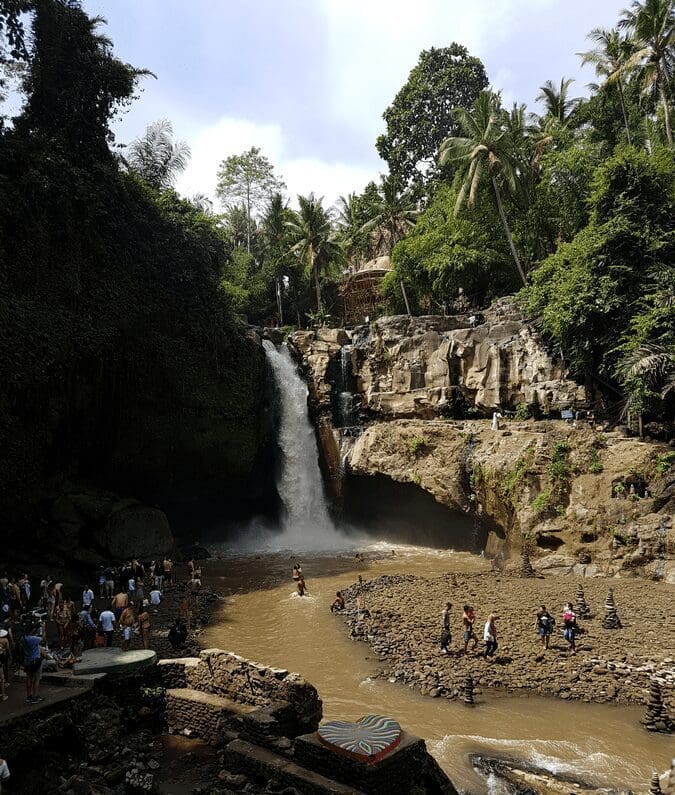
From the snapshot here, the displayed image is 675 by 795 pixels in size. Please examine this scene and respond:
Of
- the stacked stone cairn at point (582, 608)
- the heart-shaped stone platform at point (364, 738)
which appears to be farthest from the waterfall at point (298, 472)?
the heart-shaped stone platform at point (364, 738)

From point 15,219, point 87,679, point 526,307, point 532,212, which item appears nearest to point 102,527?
point 15,219

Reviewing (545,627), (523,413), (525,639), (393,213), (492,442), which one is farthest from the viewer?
(393,213)

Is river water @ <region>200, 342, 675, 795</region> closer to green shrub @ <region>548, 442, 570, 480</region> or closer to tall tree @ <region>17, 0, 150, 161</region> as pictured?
green shrub @ <region>548, 442, 570, 480</region>

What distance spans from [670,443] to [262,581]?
17979 mm

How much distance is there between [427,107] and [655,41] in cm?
2846

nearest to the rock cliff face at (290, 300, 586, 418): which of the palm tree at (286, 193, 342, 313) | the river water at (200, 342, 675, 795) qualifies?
the river water at (200, 342, 675, 795)

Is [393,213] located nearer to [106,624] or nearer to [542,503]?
[542,503]

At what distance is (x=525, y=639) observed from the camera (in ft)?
50.8

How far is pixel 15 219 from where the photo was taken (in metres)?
22.1

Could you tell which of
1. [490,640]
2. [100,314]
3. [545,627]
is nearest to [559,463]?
[545,627]

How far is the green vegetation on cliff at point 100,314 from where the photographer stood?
2238 centimetres

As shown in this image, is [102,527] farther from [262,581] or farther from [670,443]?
[670,443]

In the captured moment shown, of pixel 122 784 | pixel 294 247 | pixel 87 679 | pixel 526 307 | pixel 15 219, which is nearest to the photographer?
pixel 122 784

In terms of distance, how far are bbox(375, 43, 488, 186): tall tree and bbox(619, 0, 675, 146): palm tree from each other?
24615 mm
